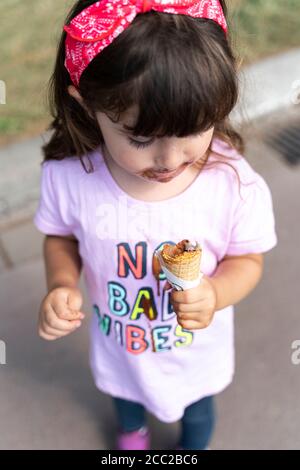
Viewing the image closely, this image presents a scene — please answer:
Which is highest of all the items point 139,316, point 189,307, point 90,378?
point 189,307

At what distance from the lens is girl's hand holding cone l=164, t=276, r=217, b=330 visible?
1102mm

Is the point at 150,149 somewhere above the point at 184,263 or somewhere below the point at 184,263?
above

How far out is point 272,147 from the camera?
275cm

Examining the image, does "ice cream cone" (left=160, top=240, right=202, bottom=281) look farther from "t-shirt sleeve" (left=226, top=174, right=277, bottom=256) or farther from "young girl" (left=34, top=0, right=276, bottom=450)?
"t-shirt sleeve" (left=226, top=174, right=277, bottom=256)

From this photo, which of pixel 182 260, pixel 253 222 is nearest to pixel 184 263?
pixel 182 260

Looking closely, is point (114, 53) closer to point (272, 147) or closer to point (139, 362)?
point (139, 362)

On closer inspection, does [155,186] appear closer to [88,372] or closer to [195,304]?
[195,304]

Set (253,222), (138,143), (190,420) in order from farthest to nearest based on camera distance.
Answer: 1. (190,420)
2. (253,222)
3. (138,143)

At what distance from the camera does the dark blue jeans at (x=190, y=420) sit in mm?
1623

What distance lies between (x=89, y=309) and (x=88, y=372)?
259 mm

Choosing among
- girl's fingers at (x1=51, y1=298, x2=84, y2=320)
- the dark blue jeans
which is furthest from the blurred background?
girl's fingers at (x1=51, y1=298, x2=84, y2=320)

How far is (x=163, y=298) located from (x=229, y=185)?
11.4 inches

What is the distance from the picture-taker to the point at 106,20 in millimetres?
910

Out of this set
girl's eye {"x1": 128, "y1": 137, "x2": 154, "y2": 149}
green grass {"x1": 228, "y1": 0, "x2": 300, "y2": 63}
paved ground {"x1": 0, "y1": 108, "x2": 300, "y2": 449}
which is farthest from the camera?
green grass {"x1": 228, "y1": 0, "x2": 300, "y2": 63}
